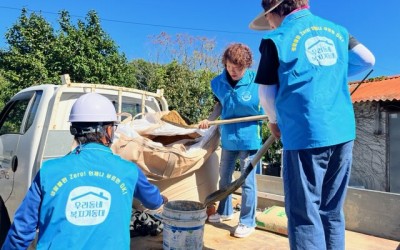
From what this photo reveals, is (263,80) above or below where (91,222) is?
above

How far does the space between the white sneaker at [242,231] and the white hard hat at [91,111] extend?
168 centimetres

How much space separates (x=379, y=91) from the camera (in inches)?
344

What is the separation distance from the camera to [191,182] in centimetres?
338

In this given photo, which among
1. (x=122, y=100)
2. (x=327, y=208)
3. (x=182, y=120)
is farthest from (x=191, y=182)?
(x=327, y=208)

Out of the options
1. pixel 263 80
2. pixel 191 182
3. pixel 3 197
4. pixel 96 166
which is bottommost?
pixel 3 197

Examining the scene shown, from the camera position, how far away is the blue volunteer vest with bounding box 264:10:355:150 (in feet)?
5.77

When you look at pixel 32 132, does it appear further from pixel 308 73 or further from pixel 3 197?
pixel 308 73

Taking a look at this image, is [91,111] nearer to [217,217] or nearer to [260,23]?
[260,23]

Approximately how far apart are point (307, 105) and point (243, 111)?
1.56 meters

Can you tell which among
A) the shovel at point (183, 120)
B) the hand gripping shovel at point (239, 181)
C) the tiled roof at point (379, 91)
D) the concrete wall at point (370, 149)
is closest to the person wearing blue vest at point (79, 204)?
the hand gripping shovel at point (239, 181)

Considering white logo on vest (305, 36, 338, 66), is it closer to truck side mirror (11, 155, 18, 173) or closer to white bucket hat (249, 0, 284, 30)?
white bucket hat (249, 0, 284, 30)

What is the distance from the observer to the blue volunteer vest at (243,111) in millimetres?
3281

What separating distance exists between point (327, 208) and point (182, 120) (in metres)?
2.07

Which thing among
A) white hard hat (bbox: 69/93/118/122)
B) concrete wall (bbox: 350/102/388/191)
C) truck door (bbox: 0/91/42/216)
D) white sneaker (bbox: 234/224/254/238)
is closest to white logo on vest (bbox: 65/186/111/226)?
white hard hat (bbox: 69/93/118/122)
